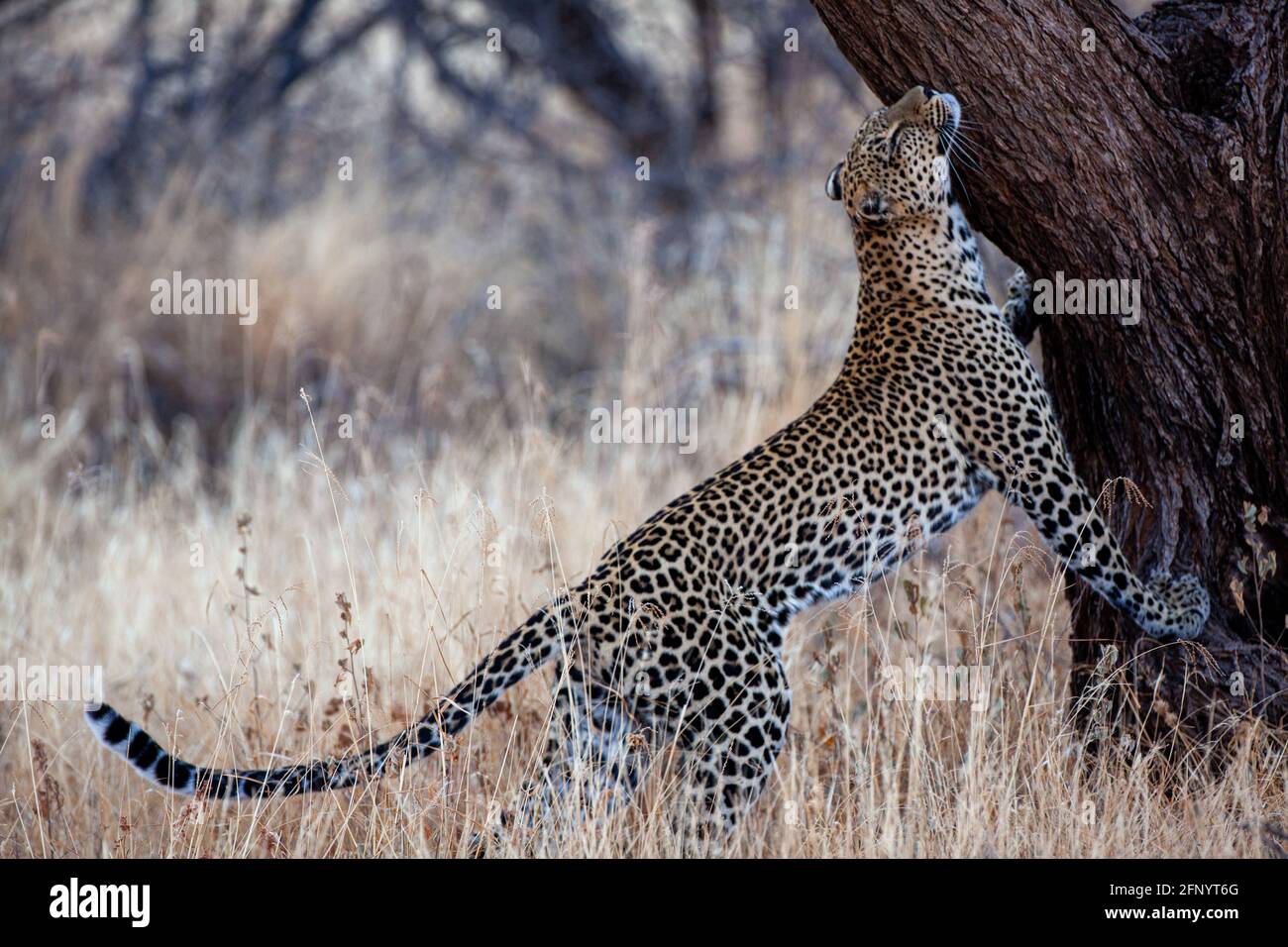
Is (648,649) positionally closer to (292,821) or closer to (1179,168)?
(292,821)

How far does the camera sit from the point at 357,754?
4441mm

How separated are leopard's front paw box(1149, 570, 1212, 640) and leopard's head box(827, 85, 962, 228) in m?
1.52

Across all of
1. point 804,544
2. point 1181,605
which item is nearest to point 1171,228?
point 1181,605

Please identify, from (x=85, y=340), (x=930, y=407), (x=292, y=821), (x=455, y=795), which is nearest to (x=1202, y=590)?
(x=930, y=407)

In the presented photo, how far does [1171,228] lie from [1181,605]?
1226 millimetres

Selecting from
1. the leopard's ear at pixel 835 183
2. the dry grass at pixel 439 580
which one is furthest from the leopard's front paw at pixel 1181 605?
the leopard's ear at pixel 835 183

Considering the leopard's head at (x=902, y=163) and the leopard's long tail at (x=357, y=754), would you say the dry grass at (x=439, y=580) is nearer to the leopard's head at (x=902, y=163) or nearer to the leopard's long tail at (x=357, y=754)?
Answer: the leopard's long tail at (x=357, y=754)

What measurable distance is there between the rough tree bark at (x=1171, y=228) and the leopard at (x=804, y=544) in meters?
0.17

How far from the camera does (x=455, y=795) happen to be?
4.74 metres

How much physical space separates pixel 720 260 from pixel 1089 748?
715 centimetres

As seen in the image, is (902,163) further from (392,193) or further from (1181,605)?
(392,193)

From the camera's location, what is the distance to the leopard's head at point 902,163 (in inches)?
195

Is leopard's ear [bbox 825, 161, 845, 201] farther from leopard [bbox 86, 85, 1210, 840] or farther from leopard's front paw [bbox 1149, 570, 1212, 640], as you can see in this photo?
leopard's front paw [bbox 1149, 570, 1212, 640]

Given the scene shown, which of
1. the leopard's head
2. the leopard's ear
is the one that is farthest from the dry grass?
the leopard's ear
